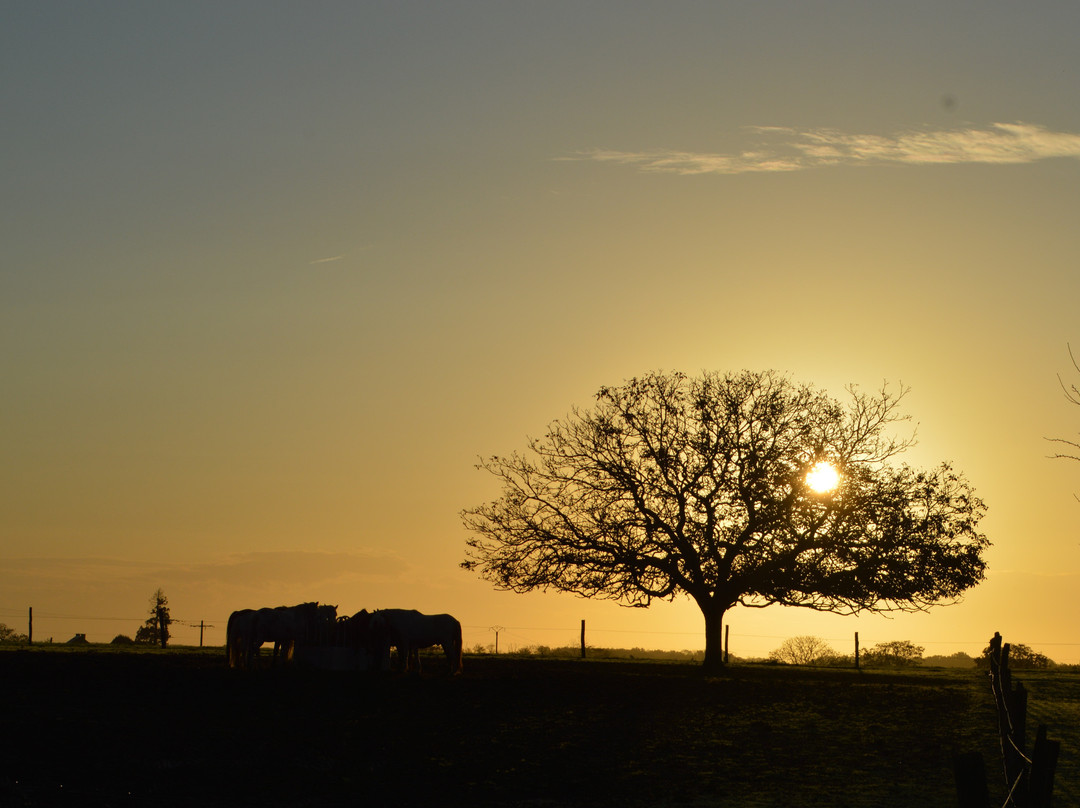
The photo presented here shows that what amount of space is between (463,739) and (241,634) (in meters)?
13.5

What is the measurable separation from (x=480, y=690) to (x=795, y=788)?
11133mm

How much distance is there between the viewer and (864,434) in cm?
4025

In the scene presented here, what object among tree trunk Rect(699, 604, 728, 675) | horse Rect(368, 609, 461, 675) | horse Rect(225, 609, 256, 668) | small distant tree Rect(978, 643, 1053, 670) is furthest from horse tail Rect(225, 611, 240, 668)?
small distant tree Rect(978, 643, 1053, 670)

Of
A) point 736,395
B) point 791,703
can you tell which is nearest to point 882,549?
point 736,395

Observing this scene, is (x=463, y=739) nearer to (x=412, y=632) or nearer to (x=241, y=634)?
(x=412, y=632)

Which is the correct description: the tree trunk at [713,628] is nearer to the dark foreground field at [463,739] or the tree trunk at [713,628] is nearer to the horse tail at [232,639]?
the dark foreground field at [463,739]

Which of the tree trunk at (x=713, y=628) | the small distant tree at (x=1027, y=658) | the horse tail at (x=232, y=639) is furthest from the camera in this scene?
the small distant tree at (x=1027, y=658)

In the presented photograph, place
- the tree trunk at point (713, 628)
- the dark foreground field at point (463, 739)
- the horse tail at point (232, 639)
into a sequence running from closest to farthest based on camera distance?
the dark foreground field at point (463, 739)
the horse tail at point (232, 639)
the tree trunk at point (713, 628)

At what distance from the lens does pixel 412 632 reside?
111 ft

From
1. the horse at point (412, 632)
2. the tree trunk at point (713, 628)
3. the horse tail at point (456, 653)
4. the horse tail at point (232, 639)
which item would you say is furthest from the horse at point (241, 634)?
the tree trunk at point (713, 628)

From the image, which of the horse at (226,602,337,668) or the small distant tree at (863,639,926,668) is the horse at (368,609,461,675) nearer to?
the horse at (226,602,337,668)

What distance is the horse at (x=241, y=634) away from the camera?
33.6 m

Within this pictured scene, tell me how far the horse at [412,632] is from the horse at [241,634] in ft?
12.1

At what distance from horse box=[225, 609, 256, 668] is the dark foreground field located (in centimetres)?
195
